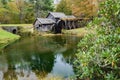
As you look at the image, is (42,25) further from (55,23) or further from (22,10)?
(22,10)

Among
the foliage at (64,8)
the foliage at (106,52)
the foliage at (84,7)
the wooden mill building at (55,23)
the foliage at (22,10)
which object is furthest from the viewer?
the foliage at (64,8)

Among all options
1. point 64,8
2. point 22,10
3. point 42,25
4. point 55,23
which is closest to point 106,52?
point 42,25

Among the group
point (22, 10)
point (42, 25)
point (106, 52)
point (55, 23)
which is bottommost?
point (42, 25)

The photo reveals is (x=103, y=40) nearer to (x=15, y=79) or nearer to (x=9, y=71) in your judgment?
(x=15, y=79)

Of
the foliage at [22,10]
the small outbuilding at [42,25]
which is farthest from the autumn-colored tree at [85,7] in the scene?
the foliage at [22,10]

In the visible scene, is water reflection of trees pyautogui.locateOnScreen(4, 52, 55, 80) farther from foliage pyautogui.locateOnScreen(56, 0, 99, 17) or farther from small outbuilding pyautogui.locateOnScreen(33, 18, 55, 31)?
foliage pyautogui.locateOnScreen(56, 0, 99, 17)

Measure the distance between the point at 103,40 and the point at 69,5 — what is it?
60910 mm

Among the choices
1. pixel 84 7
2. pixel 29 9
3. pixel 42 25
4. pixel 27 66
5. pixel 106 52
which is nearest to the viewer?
pixel 106 52

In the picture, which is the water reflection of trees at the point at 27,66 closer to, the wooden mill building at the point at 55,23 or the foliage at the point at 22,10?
the wooden mill building at the point at 55,23

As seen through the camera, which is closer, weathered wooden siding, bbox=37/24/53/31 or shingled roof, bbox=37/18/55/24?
shingled roof, bbox=37/18/55/24

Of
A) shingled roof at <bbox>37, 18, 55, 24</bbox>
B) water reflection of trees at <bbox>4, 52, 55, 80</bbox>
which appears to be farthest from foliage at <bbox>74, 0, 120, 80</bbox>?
shingled roof at <bbox>37, 18, 55, 24</bbox>

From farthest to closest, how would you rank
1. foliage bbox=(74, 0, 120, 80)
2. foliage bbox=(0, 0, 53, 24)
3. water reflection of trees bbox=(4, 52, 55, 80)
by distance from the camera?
foliage bbox=(0, 0, 53, 24)
water reflection of trees bbox=(4, 52, 55, 80)
foliage bbox=(74, 0, 120, 80)

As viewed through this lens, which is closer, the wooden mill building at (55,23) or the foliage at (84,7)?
the foliage at (84,7)

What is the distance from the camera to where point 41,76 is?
17812mm
